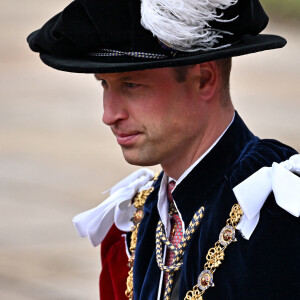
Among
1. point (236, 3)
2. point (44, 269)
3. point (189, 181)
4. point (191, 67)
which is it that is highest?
point (236, 3)

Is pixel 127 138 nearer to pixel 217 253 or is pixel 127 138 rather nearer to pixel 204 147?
pixel 204 147

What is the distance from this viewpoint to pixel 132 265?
2.65 metres

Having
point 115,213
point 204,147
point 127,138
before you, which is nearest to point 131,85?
point 127,138

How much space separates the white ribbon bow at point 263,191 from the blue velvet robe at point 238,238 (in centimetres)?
3

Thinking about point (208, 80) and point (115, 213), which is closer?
point (208, 80)

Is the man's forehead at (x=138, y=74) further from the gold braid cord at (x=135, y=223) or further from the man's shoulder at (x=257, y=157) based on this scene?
the gold braid cord at (x=135, y=223)

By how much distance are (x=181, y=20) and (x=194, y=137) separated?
1.12 feet

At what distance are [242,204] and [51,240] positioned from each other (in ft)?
11.4

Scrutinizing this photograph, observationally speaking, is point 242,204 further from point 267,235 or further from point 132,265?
point 132,265

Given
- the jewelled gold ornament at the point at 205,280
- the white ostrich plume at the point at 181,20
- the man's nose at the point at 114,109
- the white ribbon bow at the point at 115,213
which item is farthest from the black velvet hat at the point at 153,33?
the white ribbon bow at the point at 115,213

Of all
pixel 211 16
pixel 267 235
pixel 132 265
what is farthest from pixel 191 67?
pixel 132 265

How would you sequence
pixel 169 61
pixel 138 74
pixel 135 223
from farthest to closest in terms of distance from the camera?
pixel 135 223 < pixel 138 74 < pixel 169 61

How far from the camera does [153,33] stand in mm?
2188

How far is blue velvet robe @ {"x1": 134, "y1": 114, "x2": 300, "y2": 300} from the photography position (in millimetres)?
2152
